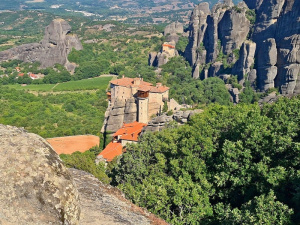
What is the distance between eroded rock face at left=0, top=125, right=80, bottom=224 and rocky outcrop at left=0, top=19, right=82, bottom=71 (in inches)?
3795

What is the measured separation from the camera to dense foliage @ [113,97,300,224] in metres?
14.2

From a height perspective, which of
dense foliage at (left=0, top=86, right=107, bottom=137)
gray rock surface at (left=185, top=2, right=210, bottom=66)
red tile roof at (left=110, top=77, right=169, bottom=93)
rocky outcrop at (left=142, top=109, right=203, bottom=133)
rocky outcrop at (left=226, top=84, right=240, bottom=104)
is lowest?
dense foliage at (left=0, top=86, right=107, bottom=137)

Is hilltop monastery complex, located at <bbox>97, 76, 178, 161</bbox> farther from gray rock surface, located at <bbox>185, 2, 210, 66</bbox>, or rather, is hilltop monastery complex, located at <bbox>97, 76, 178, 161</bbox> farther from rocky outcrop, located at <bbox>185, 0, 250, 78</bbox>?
gray rock surface, located at <bbox>185, 2, 210, 66</bbox>

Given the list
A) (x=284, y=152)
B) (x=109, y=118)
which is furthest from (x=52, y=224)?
(x=109, y=118)

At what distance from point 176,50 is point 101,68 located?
986 inches

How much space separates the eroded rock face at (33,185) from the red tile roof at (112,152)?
27.1 meters

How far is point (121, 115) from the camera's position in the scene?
4744 centimetres

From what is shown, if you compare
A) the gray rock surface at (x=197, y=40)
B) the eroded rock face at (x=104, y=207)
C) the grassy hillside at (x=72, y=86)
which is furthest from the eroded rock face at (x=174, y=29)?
the eroded rock face at (x=104, y=207)

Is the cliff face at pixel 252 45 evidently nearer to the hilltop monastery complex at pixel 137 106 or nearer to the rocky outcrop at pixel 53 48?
Answer: the hilltop monastery complex at pixel 137 106

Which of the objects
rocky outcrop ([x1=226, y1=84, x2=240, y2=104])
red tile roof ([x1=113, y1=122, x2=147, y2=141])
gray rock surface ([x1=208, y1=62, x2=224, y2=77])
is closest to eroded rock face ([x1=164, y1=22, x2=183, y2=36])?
gray rock surface ([x1=208, y1=62, x2=224, y2=77])

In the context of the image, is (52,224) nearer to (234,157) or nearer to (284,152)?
(234,157)

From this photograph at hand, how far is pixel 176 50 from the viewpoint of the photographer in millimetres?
102250

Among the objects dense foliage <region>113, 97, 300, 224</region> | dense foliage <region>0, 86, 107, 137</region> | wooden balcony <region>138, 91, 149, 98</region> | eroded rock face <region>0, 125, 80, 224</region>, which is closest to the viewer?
eroded rock face <region>0, 125, 80, 224</region>

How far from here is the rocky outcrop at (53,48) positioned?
101 meters
